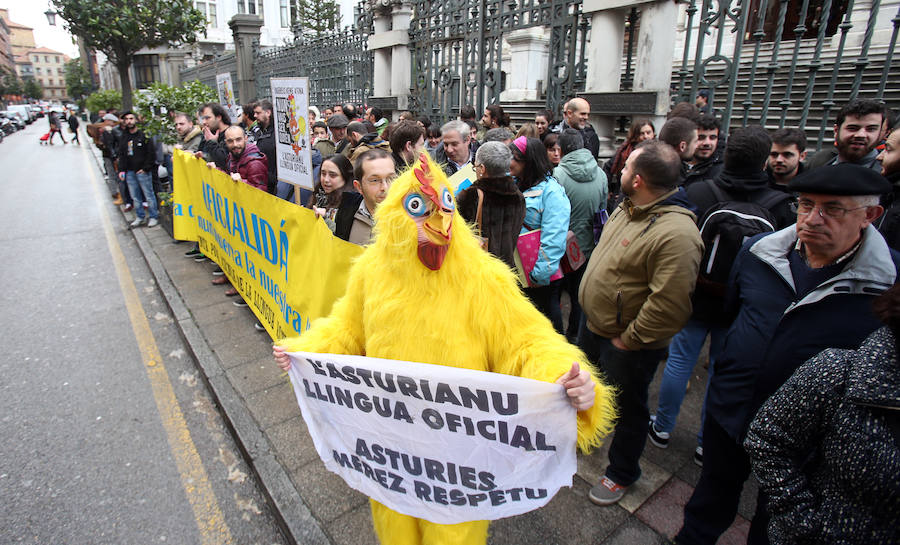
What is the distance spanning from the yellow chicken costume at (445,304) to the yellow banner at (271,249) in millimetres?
1164

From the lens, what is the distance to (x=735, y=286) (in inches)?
91.6

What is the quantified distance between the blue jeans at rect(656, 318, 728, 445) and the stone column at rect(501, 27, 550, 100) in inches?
358

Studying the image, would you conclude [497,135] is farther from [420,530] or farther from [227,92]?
[227,92]

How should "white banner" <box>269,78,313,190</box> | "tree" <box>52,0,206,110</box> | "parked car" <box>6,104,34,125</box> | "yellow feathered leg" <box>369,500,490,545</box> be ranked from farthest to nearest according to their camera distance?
"parked car" <box>6,104,34,125</box> → "tree" <box>52,0,206,110</box> → "white banner" <box>269,78,313,190</box> → "yellow feathered leg" <box>369,500,490,545</box>

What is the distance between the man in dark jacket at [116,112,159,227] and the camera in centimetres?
880

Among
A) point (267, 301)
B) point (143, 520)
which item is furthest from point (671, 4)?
point (143, 520)

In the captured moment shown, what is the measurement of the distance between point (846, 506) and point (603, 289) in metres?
1.38

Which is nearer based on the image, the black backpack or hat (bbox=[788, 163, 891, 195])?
hat (bbox=[788, 163, 891, 195])

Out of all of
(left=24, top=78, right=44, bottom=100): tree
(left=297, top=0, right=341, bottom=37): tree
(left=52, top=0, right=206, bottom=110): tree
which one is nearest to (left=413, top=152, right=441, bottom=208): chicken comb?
(left=52, top=0, right=206, bottom=110): tree

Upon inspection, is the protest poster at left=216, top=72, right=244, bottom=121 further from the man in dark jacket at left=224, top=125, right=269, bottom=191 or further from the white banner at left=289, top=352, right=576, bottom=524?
the white banner at left=289, top=352, right=576, bottom=524

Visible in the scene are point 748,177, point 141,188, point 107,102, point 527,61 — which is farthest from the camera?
point 107,102

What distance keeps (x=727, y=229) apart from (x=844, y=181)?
97 cm

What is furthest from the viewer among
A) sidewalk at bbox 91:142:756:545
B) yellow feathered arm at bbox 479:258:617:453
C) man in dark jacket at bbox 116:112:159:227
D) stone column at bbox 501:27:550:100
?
stone column at bbox 501:27:550:100

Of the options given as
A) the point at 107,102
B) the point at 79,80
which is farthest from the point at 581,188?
the point at 79,80
